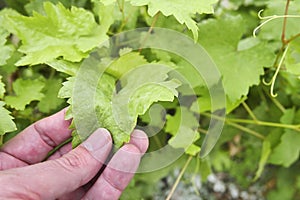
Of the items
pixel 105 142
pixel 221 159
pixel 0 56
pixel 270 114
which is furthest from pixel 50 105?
pixel 221 159

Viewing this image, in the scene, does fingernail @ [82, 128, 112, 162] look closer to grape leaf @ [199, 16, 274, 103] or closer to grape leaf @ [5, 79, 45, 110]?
grape leaf @ [5, 79, 45, 110]

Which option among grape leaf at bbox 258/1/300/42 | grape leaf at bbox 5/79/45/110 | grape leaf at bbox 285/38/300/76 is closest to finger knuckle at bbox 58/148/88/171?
grape leaf at bbox 5/79/45/110

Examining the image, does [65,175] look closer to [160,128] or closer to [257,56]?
[160,128]

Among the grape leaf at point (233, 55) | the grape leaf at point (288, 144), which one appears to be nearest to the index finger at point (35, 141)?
the grape leaf at point (233, 55)

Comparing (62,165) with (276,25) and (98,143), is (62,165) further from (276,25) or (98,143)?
(276,25)

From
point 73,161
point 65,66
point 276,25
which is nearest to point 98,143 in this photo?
point 73,161

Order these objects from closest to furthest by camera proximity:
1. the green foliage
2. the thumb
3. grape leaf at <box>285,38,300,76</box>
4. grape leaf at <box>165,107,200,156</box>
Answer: the thumb < the green foliage < grape leaf at <box>285,38,300,76</box> < grape leaf at <box>165,107,200,156</box>

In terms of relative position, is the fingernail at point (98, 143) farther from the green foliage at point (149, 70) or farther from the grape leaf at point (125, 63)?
the grape leaf at point (125, 63)
